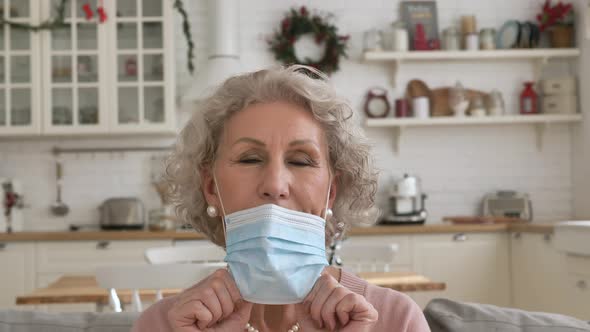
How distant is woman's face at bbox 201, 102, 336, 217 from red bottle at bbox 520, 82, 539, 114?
411 cm

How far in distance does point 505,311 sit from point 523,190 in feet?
13.5

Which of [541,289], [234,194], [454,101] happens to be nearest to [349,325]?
[234,194]

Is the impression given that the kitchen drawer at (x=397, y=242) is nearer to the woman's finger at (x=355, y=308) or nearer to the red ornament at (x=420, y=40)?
the red ornament at (x=420, y=40)

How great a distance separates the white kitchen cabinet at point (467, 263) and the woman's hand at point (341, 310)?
11.4ft

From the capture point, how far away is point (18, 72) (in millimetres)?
5074

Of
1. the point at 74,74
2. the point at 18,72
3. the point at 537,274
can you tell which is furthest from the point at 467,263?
the point at 18,72

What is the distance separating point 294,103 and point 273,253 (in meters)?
0.33

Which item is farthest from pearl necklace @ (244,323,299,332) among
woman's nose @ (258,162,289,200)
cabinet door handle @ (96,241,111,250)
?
cabinet door handle @ (96,241,111,250)

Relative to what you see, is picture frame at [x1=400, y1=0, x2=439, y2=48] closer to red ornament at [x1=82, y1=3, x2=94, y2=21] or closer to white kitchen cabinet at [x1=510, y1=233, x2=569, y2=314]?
white kitchen cabinet at [x1=510, y1=233, x2=569, y2=314]

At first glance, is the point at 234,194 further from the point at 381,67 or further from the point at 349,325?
the point at 381,67

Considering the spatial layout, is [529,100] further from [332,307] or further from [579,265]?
[332,307]

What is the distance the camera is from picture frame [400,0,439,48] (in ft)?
17.7

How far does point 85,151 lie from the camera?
209 inches

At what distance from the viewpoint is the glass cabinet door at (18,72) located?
5.03 m
